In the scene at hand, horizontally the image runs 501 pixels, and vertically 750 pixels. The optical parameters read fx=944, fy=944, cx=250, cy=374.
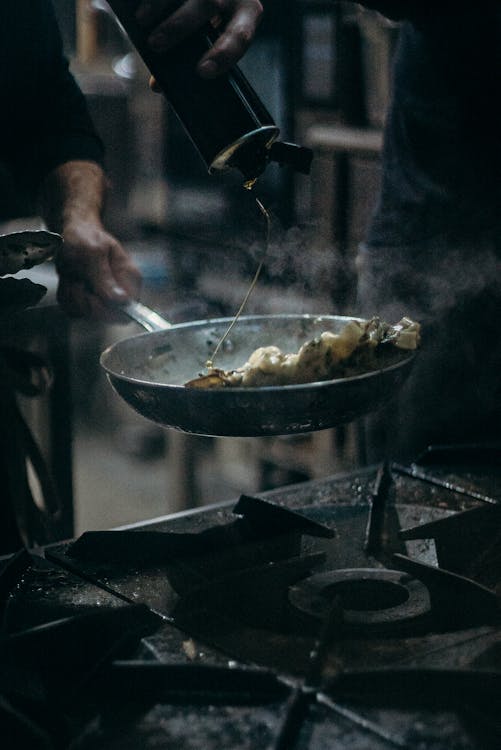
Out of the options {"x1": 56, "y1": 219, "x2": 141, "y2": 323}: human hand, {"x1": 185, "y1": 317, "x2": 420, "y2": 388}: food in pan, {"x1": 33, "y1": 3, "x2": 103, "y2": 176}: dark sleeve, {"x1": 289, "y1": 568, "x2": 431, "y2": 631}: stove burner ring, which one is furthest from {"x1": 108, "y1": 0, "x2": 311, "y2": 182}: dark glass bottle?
{"x1": 33, "y1": 3, "x2": 103, "y2": 176}: dark sleeve

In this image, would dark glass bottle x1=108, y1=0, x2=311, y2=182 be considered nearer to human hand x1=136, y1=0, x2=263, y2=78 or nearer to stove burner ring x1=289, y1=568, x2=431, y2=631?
human hand x1=136, y1=0, x2=263, y2=78

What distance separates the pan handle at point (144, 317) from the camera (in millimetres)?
1323

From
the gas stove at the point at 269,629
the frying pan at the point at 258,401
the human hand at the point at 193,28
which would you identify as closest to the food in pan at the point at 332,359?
the frying pan at the point at 258,401

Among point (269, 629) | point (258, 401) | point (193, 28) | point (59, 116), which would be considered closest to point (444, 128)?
point (59, 116)

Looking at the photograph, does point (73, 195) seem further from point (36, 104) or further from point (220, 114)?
point (220, 114)

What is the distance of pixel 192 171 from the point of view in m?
3.39

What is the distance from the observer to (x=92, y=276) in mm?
1359

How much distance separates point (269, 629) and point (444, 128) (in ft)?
3.87

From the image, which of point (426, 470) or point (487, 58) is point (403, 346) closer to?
point (426, 470)

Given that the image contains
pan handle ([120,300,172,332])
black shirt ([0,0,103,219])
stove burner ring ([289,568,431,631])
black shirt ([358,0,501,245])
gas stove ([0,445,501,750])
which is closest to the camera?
gas stove ([0,445,501,750])

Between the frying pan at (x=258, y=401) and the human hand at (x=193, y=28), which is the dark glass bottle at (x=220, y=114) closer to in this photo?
the human hand at (x=193, y=28)

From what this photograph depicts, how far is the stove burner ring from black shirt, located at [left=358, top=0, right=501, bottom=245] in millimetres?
954

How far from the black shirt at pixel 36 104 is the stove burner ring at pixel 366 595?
3.05ft

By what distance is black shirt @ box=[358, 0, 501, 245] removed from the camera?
1.72 meters
